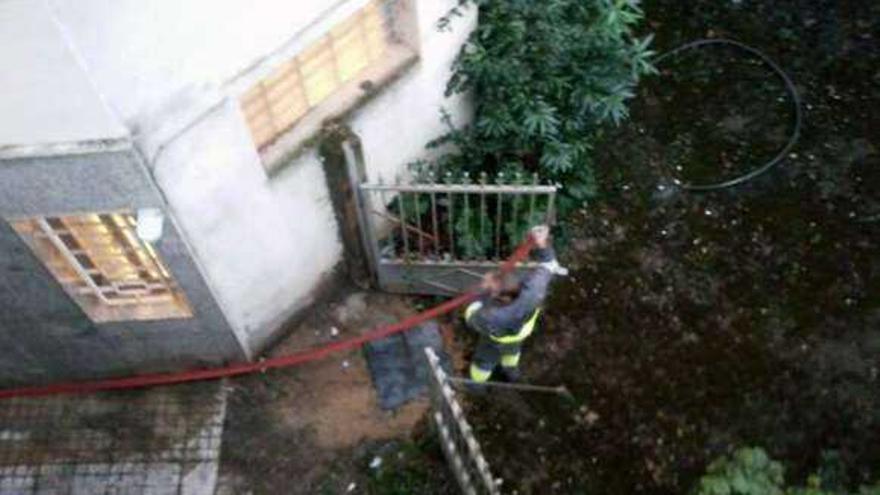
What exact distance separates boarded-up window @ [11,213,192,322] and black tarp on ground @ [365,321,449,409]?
1.79 meters

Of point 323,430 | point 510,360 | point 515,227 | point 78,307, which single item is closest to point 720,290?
point 515,227

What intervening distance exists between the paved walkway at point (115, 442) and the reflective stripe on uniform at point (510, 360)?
100 inches

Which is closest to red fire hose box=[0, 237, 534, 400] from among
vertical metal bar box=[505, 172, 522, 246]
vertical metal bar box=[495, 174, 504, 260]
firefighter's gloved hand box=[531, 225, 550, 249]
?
vertical metal bar box=[505, 172, 522, 246]

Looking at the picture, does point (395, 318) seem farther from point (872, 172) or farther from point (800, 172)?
A: point (872, 172)

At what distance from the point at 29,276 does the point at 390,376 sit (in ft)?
10.2

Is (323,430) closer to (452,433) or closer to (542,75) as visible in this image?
(452,433)

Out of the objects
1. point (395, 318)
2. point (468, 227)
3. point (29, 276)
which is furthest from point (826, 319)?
point (29, 276)

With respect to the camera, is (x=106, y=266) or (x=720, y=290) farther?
(x=720, y=290)

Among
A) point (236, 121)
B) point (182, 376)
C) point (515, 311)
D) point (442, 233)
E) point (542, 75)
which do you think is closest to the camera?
point (236, 121)

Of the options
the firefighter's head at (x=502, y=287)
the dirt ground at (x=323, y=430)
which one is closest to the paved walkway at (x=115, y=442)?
the dirt ground at (x=323, y=430)

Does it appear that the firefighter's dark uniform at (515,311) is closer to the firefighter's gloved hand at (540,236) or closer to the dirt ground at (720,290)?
the firefighter's gloved hand at (540,236)

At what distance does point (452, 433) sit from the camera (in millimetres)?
6348

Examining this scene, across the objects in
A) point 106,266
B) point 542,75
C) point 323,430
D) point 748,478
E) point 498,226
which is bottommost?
point 323,430

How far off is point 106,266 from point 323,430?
2328 millimetres
